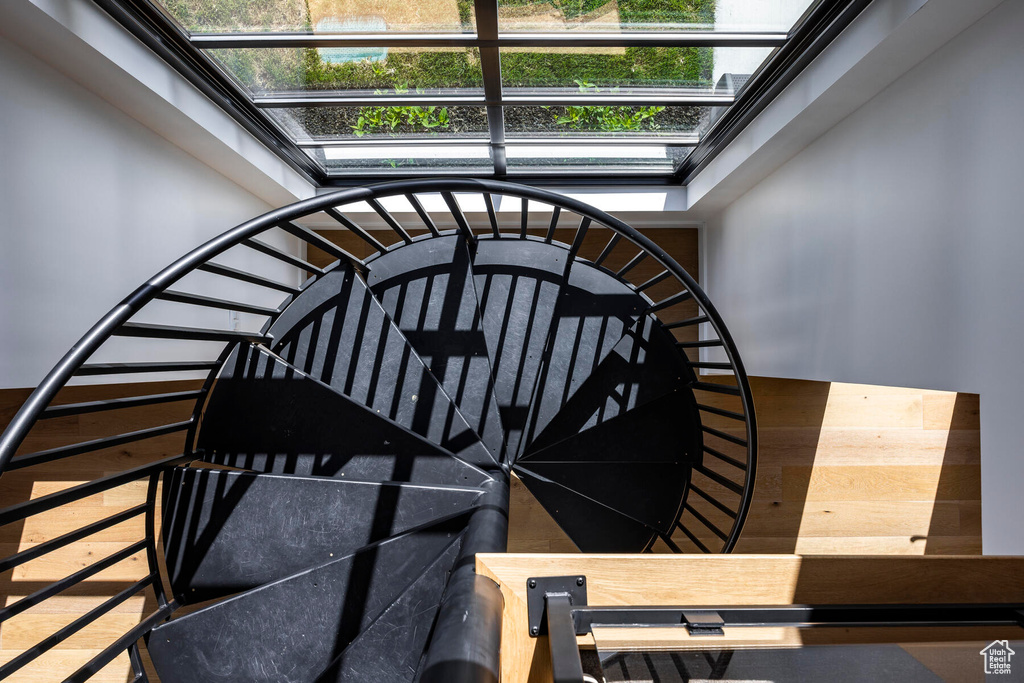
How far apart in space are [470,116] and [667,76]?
0.82 metres

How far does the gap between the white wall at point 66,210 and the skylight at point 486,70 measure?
0.98ft

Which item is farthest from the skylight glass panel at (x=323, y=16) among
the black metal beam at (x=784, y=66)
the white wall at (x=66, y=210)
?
the black metal beam at (x=784, y=66)

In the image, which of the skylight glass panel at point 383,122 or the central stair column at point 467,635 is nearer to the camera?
the central stair column at point 467,635

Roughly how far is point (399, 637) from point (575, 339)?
3.94 ft

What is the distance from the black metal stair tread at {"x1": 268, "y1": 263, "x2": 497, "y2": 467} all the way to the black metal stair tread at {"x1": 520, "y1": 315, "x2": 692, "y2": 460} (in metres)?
0.37

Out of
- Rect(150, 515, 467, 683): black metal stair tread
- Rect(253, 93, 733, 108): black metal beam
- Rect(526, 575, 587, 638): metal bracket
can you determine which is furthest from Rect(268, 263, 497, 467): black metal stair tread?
Rect(526, 575, 587, 638): metal bracket

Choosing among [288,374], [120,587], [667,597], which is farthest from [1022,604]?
[120,587]

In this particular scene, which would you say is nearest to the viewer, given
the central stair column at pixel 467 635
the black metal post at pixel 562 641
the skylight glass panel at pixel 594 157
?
the central stair column at pixel 467 635

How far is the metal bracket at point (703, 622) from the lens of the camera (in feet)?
2.48

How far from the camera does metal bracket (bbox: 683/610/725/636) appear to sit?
757mm

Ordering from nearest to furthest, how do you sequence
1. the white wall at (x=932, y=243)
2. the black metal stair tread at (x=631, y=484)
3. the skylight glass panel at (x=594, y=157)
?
the white wall at (x=932, y=243) < the black metal stair tread at (x=631, y=484) < the skylight glass panel at (x=594, y=157)

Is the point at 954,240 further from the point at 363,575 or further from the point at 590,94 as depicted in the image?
the point at 363,575

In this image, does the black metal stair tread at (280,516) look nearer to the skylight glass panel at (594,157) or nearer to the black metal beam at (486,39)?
the black metal beam at (486,39)

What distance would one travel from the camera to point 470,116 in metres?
2.42
